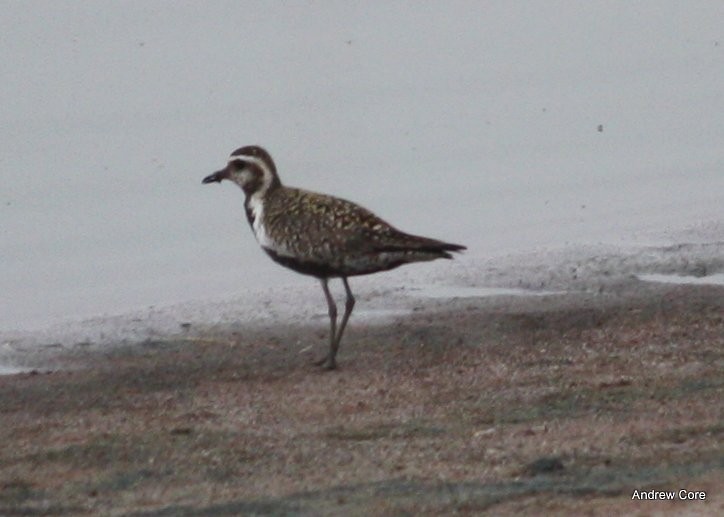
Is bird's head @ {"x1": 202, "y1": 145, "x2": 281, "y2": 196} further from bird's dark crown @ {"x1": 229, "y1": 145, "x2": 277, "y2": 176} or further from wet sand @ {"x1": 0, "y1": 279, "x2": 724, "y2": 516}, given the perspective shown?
wet sand @ {"x1": 0, "y1": 279, "x2": 724, "y2": 516}

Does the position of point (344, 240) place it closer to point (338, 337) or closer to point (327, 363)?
point (338, 337)

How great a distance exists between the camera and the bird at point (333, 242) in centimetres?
1091

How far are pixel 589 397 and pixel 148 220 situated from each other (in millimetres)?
5934

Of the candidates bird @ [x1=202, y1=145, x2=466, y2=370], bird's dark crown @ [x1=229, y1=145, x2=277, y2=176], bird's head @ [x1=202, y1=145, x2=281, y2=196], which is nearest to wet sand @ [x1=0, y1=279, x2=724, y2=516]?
bird @ [x1=202, y1=145, x2=466, y2=370]

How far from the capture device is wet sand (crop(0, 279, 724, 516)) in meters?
7.66

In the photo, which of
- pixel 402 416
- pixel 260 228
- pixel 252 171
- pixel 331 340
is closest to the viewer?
pixel 402 416

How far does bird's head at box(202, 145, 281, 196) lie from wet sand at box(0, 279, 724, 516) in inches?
30.5

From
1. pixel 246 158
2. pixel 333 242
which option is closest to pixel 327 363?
pixel 333 242

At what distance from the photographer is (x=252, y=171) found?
1190cm

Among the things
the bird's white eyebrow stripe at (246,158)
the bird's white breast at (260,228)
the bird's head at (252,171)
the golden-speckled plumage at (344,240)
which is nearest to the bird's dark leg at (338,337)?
the golden-speckled plumage at (344,240)

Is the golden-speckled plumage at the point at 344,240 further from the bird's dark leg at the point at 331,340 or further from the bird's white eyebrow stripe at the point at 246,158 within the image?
the bird's white eyebrow stripe at the point at 246,158

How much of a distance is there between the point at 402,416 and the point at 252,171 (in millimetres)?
3101

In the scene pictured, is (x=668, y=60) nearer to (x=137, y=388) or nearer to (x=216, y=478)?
(x=137, y=388)

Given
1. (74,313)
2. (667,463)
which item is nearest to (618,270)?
(74,313)
